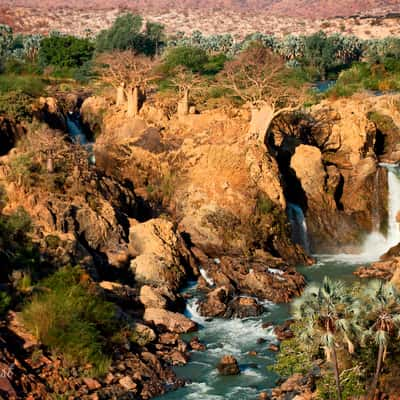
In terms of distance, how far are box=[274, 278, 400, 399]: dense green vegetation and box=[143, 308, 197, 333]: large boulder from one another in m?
6.35

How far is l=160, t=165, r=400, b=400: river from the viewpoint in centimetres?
2541

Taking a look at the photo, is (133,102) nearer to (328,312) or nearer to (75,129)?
(75,129)

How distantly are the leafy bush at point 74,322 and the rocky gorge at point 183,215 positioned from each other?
1.35ft

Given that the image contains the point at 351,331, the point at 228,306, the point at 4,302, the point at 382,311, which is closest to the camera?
the point at 382,311

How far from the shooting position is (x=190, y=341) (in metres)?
29.0

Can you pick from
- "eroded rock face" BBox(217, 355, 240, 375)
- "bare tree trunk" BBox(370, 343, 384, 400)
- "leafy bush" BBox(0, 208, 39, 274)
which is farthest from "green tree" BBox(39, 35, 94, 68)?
"bare tree trunk" BBox(370, 343, 384, 400)

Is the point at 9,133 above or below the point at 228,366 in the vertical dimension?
above

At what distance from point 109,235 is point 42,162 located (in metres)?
4.80

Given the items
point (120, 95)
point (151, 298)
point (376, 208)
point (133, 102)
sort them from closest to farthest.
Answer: point (151, 298)
point (376, 208)
point (133, 102)
point (120, 95)

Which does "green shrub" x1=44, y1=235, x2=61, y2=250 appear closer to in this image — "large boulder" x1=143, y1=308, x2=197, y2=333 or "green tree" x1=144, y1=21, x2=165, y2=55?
"large boulder" x1=143, y1=308, x2=197, y2=333

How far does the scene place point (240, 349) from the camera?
28.5m

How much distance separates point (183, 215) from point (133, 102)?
414 inches

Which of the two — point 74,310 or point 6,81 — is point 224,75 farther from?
point 74,310

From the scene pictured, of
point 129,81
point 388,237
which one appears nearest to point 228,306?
point 388,237
